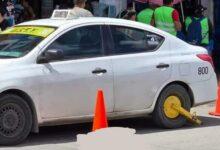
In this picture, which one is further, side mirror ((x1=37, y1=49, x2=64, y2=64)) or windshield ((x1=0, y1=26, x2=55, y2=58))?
windshield ((x1=0, y1=26, x2=55, y2=58))

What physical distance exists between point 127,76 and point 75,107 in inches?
35.2

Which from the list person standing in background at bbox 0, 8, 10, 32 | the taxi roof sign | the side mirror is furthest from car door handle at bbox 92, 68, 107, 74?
person standing in background at bbox 0, 8, 10, 32

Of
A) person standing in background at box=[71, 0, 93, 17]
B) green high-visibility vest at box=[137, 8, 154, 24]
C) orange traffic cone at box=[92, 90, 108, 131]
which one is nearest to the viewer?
orange traffic cone at box=[92, 90, 108, 131]

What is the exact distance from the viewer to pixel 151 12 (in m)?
12.9

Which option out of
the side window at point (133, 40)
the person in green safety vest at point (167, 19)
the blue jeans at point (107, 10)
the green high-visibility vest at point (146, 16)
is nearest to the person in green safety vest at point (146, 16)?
the green high-visibility vest at point (146, 16)

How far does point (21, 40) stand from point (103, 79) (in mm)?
1212

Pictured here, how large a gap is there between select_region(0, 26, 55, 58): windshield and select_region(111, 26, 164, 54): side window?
3.15 feet

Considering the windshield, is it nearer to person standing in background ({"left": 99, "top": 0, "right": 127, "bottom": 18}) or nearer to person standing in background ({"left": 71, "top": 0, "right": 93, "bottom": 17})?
person standing in background ({"left": 71, "top": 0, "right": 93, "bottom": 17})

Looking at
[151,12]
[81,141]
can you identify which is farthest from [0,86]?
[151,12]

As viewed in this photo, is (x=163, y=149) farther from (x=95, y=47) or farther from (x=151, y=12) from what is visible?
(x=151, y=12)

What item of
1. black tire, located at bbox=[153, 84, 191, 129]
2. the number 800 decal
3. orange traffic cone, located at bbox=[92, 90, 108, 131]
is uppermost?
the number 800 decal

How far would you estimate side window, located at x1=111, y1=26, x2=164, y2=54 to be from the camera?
8.95 metres

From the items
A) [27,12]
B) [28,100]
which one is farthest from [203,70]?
[27,12]

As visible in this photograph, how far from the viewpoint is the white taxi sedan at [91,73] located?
808cm
